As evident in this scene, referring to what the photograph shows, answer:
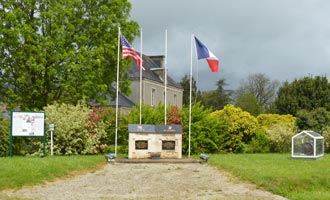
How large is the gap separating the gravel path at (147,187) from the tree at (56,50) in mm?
11333

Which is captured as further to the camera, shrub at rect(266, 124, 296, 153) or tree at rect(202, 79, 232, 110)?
tree at rect(202, 79, 232, 110)

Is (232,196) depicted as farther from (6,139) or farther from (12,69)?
(12,69)

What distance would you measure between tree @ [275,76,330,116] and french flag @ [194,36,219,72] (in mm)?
31309

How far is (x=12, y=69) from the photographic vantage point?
26.4 m

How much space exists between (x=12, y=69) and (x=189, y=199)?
62.5 feet

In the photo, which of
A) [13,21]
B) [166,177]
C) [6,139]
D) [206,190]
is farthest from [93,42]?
[206,190]

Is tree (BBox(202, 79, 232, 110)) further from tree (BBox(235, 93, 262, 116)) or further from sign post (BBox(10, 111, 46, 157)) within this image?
sign post (BBox(10, 111, 46, 157))

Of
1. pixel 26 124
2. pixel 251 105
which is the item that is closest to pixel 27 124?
pixel 26 124

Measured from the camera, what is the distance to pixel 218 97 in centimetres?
7294

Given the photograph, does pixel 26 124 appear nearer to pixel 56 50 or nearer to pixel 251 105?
Result: pixel 56 50

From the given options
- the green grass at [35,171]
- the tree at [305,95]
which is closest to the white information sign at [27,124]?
Result: the green grass at [35,171]

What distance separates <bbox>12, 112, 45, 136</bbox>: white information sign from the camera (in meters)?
18.6

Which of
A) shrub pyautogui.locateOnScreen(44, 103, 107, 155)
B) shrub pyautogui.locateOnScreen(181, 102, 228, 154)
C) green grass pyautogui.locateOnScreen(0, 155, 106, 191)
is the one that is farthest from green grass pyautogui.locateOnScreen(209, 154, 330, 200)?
shrub pyautogui.locateOnScreen(44, 103, 107, 155)

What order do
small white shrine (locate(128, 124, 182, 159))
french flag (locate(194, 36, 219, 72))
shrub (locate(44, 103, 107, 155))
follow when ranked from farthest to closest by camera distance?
shrub (locate(44, 103, 107, 155)) → french flag (locate(194, 36, 219, 72)) → small white shrine (locate(128, 124, 182, 159))
